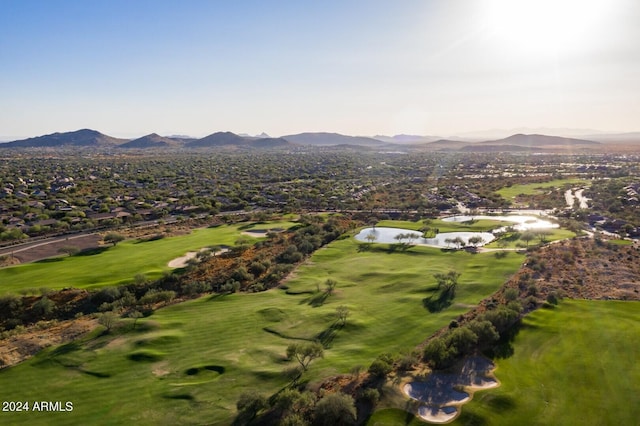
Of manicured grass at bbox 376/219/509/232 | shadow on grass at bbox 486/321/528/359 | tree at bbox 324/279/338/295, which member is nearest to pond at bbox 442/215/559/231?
manicured grass at bbox 376/219/509/232

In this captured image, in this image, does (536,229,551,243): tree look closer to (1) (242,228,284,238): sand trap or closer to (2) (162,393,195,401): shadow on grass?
(1) (242,228,284,238): sand trap

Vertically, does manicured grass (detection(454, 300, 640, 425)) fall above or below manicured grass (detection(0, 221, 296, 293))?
below

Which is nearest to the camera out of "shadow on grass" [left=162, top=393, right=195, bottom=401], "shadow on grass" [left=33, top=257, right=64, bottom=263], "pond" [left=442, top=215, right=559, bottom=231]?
"shadow on grass" [left=162, top=393, right=195, bottom=401]

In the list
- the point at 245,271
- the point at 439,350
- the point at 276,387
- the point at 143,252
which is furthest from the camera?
the point at 143,252

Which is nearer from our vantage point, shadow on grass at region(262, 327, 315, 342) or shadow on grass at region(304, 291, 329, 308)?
shadow on grass at region(262, 327, 315, 342)

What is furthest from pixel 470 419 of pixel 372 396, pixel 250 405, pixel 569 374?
pixel 250 405

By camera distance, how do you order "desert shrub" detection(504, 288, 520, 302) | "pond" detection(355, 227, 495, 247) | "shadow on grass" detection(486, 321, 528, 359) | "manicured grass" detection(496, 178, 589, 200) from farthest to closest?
"manicured grass" detection(496, 178, 589, 200) < "pond" detection(355, 227, 495, 247) < "desert shrub" detection(504, 288, 520, 302) < "shadow on grass" detection(486, 321, 528, 359)

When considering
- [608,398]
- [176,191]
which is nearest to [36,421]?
[608,398]

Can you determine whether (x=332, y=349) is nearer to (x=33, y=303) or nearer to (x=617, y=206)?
(x=33, y=303)
